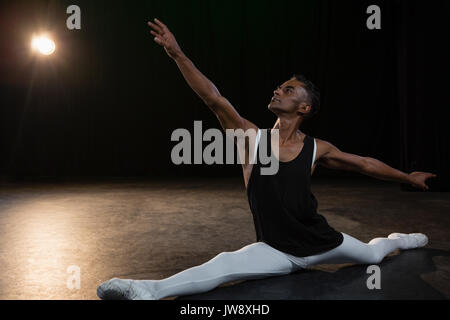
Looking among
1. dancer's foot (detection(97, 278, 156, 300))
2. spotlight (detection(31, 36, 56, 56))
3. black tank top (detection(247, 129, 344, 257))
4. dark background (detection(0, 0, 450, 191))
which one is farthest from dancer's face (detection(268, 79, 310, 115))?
spotlight (detection(31, 36, 56, 56))

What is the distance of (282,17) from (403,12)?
1.84 meters

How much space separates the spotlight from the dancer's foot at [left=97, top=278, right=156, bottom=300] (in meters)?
5.19

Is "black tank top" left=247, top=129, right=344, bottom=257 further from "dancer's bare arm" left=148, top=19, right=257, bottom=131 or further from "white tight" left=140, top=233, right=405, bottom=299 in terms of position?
"dancer's bare arm" left=148, top=19, right=257, bottom=131

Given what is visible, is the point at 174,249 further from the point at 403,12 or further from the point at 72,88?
the point at 72,88

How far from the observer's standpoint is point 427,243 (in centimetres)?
242

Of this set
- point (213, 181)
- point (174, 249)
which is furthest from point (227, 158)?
point (174, 249)

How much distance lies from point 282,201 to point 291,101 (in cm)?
44

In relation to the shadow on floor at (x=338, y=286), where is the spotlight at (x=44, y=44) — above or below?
above

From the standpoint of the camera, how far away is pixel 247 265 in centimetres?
167

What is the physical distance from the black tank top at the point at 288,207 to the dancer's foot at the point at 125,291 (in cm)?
55

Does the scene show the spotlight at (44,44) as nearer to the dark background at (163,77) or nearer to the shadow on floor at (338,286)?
the dark background at (163,77)

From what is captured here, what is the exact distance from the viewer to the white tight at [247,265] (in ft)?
5.04

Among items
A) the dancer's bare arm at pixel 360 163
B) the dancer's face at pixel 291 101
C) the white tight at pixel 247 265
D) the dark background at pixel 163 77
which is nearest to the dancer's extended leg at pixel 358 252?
the white tight at pixel 247 265

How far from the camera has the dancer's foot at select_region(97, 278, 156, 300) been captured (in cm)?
145
